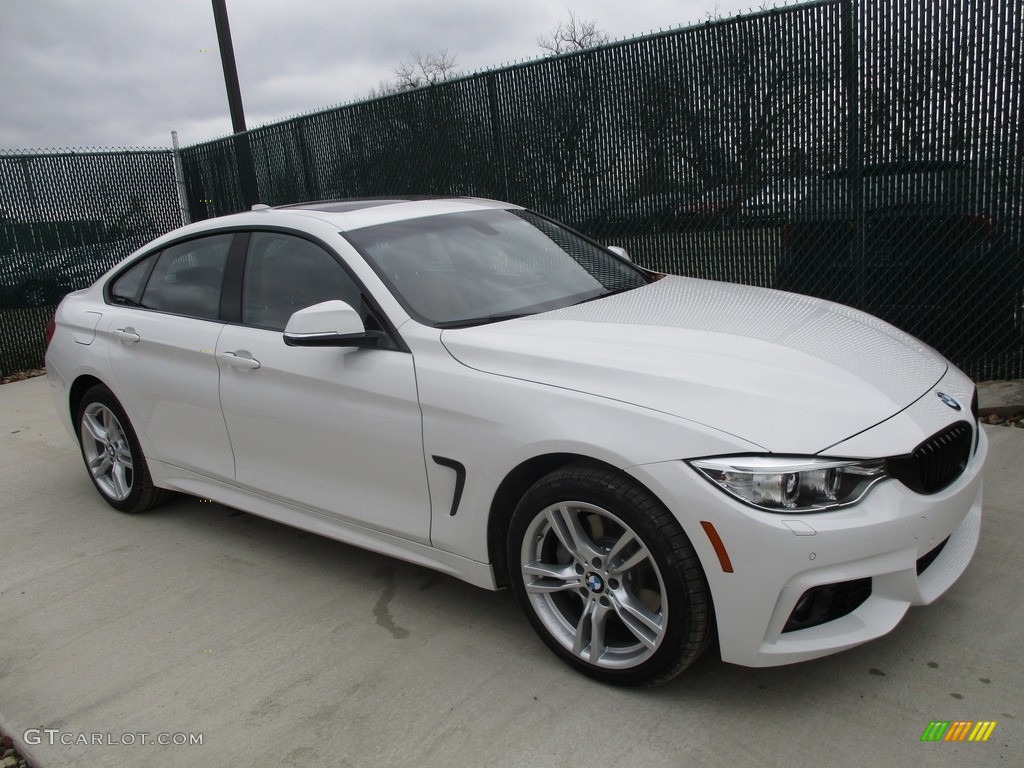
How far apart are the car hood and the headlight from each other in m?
0.05

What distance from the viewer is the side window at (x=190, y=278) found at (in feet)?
13.7

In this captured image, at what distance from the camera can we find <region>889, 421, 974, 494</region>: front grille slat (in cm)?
259

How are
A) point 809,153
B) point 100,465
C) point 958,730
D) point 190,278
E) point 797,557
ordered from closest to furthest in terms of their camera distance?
point 797,557 → point 958,730 → point 190,278 → point 100,465 → point 809,153

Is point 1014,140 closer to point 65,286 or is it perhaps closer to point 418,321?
point 418,321

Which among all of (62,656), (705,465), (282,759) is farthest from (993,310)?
(62,656)

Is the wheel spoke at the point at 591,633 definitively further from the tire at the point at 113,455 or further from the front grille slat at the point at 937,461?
the tire at the point at 113,455

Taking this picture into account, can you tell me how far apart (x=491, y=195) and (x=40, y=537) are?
484cm

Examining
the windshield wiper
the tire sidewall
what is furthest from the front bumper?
the tire sidewall

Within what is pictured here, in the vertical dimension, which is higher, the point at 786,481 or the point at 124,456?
the point at 786,481

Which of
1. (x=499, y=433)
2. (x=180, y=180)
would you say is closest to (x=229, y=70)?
(x=180, y=180)

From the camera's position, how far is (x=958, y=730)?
8.38 feet

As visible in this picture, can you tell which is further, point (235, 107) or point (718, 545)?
point (235, 107)

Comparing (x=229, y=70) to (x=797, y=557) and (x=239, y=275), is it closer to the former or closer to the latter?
(x=239, y=275)

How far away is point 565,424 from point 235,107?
30.8ft
